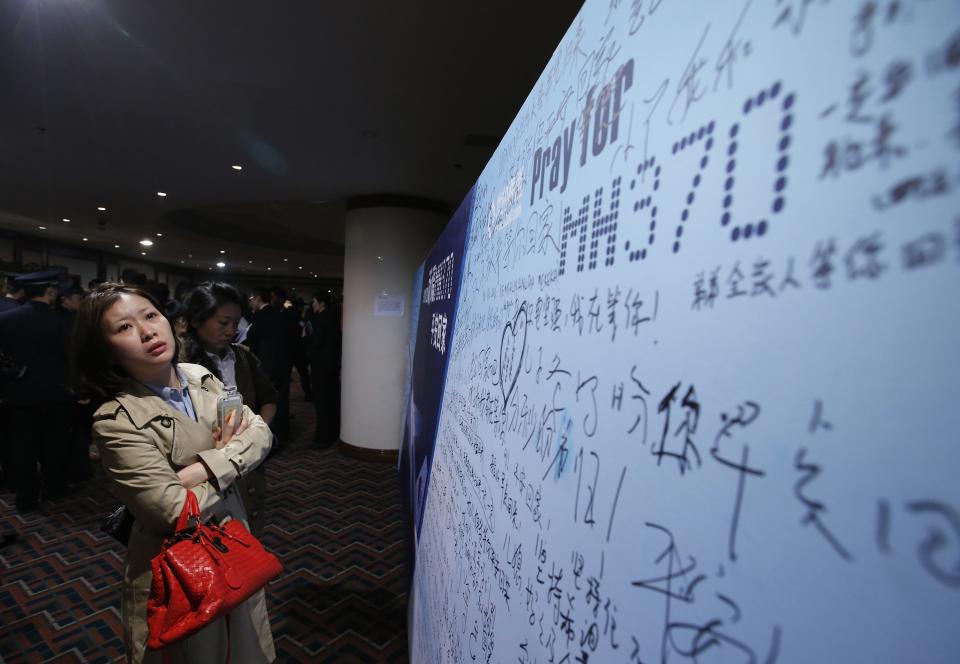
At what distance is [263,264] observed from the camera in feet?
51.7

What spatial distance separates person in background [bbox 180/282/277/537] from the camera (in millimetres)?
1866

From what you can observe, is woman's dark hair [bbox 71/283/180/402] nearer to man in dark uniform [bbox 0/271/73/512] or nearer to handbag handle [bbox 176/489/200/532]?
handbag handle [bbox 176/489/200/532]

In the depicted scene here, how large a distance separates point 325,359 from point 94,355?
13.1 ft

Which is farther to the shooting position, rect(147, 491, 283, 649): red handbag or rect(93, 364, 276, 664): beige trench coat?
rect(93, 364, 276, 664): beige trench coat

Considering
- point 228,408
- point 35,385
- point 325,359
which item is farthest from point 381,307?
point 228,408

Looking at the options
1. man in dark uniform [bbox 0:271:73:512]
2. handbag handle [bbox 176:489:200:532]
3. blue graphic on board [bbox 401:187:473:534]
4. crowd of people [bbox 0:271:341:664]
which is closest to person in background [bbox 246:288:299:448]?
man in dark uniform [bbox 0:271:73:512]

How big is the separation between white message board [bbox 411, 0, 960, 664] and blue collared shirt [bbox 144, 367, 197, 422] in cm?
124

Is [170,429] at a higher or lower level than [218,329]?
lower

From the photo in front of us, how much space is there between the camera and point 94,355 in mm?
1270

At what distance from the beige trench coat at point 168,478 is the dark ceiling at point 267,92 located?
170cm

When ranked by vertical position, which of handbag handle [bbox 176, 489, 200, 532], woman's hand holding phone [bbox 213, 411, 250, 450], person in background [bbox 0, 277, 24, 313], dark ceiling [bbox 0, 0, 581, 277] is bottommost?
handbag handle [bbox 176, 489, 200, 532]

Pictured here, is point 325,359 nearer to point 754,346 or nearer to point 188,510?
point 188,510

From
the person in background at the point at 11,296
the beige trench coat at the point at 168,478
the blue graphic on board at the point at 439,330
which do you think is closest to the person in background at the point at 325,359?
the person in background at the point at 11,296

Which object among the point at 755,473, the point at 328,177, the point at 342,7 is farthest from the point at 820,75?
the point at 328,177
